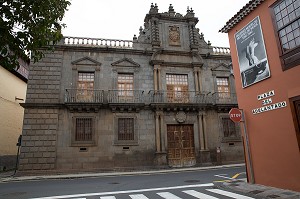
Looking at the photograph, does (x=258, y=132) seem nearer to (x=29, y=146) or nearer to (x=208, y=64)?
(x=208, y=64)

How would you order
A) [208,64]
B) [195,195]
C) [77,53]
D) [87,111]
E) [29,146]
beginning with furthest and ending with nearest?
1. [208,64]
2. [77,53]
3. [87,111]
4. [29,146]
5. [195,195]

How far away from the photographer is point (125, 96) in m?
18.0

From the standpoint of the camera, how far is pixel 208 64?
20719mm

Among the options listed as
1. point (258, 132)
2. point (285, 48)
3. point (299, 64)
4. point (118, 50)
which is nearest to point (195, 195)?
point (258, 132)

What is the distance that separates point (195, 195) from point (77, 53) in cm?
1504

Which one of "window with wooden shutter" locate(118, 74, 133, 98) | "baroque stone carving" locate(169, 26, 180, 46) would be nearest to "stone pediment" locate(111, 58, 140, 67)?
"window with wooden shutter" locate(118, 74, 133, 98)

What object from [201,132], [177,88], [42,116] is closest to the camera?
[42,116]

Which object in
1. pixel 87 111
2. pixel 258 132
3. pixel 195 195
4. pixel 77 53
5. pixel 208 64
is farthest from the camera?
pixel 208 64

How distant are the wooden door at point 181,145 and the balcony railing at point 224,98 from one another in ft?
11.2

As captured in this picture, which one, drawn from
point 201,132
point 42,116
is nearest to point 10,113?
point 42,116

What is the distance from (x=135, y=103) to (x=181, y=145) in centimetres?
517

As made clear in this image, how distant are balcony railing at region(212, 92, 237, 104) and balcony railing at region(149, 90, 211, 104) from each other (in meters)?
0.71

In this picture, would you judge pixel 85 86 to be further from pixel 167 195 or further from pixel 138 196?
pixel 167 195

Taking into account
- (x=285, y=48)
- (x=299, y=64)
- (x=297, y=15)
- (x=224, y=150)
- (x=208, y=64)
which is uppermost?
(x=208, y=64)
